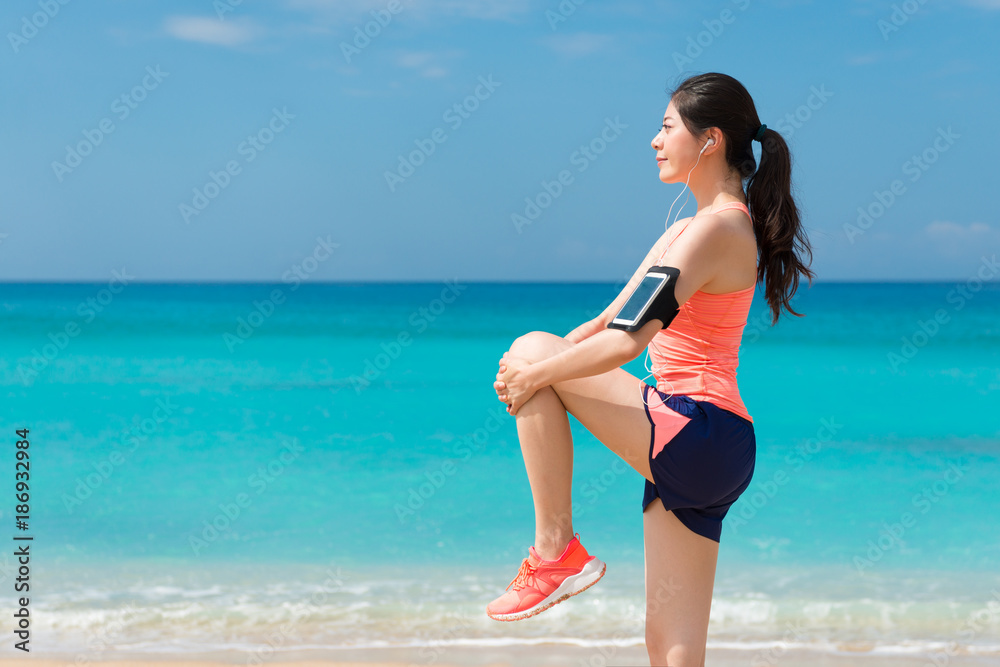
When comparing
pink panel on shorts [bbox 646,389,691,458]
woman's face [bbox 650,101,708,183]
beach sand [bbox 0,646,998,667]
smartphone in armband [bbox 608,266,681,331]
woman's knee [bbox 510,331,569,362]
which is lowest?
beach sand [bbox 0,646,998,667]

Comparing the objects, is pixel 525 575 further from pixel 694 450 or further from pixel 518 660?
pixel 518 660

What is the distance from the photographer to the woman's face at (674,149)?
224 centimetres

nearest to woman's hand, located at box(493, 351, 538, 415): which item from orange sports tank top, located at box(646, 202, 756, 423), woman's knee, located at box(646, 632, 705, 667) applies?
orange sports tank top, located at box(646, 202, 756, 423)

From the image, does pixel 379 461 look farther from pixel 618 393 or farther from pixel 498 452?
pixel 618 393

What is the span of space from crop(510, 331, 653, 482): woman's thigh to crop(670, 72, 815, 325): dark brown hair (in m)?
A: 0.46

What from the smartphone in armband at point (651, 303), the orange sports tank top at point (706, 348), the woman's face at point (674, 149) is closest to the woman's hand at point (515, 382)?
the smartphone in armband at point (651, 303)

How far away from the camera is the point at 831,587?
17.4 feet

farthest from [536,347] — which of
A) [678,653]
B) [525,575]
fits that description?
[678,653]

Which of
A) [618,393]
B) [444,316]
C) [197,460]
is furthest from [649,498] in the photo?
[444,316]

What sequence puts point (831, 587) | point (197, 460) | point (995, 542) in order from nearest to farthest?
point (831, 587), point (995, 542), point (197, 460)

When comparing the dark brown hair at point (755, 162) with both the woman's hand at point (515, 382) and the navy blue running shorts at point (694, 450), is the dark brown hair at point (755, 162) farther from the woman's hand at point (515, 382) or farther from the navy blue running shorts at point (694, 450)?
the woman's hand at point (515, 382)

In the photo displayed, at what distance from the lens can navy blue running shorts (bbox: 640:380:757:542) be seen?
215 centimetres

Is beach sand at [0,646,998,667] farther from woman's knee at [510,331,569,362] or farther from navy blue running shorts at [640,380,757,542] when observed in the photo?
woman's knee at [510,331,569,362]

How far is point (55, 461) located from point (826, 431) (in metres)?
8.94
